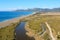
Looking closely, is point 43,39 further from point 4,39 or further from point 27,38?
point 4,39

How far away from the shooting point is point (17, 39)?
3241cm

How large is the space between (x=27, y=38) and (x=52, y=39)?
6.29 metres

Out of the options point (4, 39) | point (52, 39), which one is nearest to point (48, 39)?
point (52, 39)

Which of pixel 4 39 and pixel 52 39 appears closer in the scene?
pixel 52 39

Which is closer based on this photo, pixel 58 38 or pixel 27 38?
pixel 58 38

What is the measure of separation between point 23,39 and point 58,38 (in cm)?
689

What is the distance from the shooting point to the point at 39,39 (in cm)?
3067

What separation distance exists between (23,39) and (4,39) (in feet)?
12.3

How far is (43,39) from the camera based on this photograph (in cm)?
3038

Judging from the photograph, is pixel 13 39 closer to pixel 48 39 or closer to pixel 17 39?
pixel 17 39

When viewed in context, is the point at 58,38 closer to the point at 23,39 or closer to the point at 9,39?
the point at 23,39

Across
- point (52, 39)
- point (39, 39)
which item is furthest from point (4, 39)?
point (52, 39)

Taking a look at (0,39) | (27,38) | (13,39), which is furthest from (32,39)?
(0,39)

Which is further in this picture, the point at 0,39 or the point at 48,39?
the point at 0,39
